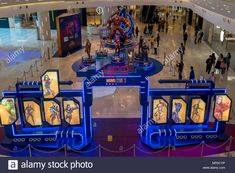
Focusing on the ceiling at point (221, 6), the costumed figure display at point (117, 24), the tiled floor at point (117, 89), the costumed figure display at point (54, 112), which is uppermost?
the ceiling at point (221, 6)

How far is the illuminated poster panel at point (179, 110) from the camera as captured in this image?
11.4 metres

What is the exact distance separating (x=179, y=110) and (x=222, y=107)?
5.09 feet

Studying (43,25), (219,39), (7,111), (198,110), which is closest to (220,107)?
(198,110)

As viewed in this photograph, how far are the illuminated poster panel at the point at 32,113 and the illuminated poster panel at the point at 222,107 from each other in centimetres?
654

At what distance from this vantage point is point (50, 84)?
11.0 m

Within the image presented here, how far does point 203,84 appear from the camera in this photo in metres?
11.6

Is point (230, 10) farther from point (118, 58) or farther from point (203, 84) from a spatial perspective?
point (118, 58)

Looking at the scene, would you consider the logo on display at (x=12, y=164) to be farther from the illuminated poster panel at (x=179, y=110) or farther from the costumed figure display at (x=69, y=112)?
the illuminated poster panel at (x=179, y=110)

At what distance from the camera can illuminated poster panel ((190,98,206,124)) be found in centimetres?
1145

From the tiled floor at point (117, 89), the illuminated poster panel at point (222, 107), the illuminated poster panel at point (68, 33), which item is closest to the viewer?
the illuminated poster panel at point (222, 107)

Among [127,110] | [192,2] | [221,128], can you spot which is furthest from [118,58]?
[221,128]

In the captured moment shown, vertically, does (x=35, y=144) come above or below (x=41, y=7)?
below

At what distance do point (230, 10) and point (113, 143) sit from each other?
905cm

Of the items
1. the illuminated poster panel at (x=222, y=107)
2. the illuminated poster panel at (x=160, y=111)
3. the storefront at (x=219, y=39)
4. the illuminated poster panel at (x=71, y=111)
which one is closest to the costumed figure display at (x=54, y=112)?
the illuminated poster panel at (x=71, y=111)
